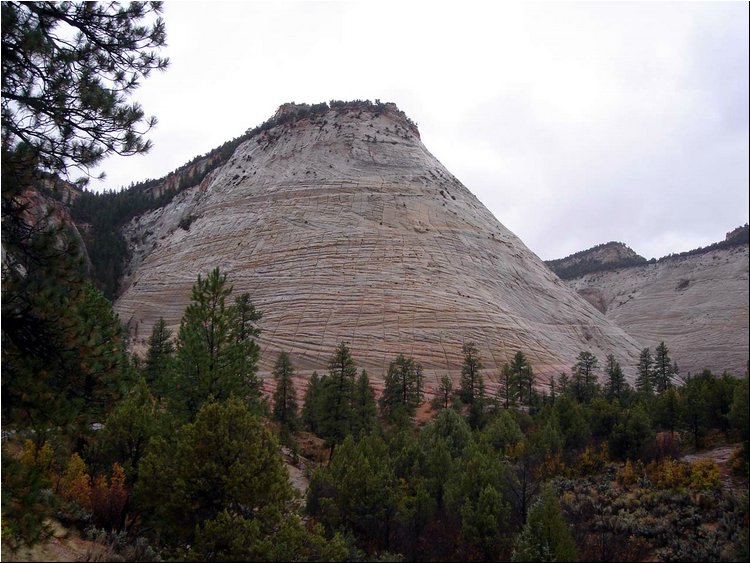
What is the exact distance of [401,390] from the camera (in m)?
33.0

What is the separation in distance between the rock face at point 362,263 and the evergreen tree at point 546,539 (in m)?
27.2

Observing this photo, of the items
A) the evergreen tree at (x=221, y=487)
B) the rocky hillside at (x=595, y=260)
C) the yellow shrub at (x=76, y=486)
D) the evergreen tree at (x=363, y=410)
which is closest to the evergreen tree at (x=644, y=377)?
the evergreen tree at (x=363, y=410)

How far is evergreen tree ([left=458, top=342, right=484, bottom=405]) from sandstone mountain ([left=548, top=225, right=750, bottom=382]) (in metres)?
15.2

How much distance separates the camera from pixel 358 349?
38594mm

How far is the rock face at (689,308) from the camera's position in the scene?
48.3m

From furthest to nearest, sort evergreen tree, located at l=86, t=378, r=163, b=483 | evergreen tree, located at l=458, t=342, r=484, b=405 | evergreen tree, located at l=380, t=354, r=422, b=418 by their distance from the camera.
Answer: evergreen tree, located at l=458, t=342, r=484, b=405 < evergreen tree, located at l=380, t=354, r=422, b=418 < evergreen tree, located at l=86, t=378, r=163, b=483

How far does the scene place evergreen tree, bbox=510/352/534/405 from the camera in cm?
3491

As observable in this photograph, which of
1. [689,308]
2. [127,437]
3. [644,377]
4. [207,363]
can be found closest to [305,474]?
[207,363]

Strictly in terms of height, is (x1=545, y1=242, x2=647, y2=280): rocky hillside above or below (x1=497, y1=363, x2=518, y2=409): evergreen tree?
above

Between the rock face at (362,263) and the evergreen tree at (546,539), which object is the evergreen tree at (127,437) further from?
the rock face at (362,263)

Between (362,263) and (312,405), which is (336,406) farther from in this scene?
(362,263)

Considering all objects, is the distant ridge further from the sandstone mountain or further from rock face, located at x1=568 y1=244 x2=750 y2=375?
rock face, located at x1=568 y1=244 x2=750 y2=375

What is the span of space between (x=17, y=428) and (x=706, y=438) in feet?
70.7

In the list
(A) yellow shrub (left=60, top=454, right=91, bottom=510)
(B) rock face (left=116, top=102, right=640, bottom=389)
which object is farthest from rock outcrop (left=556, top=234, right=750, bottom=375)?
(A) yellow shrub (left=60, top=454, right=91, bottom=510)
